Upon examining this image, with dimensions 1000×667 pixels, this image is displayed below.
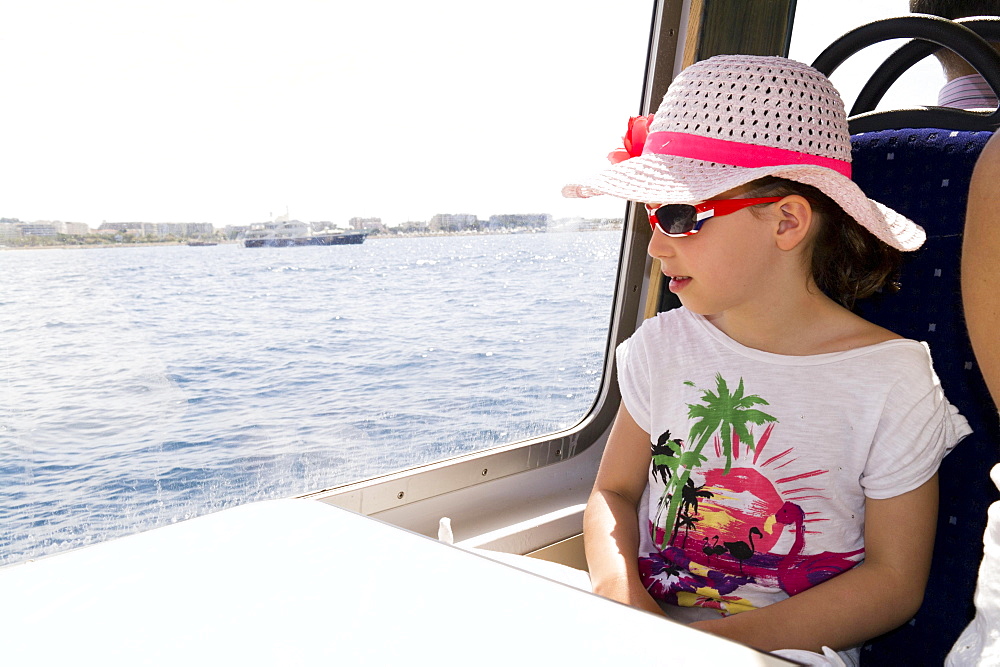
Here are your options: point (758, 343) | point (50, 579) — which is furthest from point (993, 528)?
point (50, 579)

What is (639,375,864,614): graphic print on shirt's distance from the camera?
4.23 ft

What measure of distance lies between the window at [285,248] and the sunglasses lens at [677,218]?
0.92 m

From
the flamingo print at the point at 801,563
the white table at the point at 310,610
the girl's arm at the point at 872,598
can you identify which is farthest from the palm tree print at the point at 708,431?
the white table at the point at 310,610

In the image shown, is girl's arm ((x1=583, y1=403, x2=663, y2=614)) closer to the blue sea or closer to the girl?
the girl

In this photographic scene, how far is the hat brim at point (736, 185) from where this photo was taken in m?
1.19

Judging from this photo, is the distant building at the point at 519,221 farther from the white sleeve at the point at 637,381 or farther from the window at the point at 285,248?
the white sleeve at the point at 637,381

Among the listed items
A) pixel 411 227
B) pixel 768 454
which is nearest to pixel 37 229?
pixel 411 227

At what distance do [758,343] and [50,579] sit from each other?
3.68 ft

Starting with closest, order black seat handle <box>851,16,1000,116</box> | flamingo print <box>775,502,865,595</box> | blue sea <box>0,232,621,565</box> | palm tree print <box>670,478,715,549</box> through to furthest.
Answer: flamingo print <box>775,502,865,595</box>, palm tree print <box>670,478,715,549</box>, blue sea <box>0,232,621,565</box>, black seat handle <box>851,16,1000,116</box>

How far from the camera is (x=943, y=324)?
123 cm

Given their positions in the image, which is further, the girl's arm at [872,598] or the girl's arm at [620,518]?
the girl's arm at [620,518]

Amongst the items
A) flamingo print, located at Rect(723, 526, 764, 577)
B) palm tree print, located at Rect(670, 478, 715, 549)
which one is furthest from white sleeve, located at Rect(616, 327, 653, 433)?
flamingo print, located at Rect(723, 526, 764, 577)

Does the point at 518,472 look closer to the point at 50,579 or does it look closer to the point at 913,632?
the point at 913,632

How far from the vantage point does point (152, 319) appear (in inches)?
64.6
